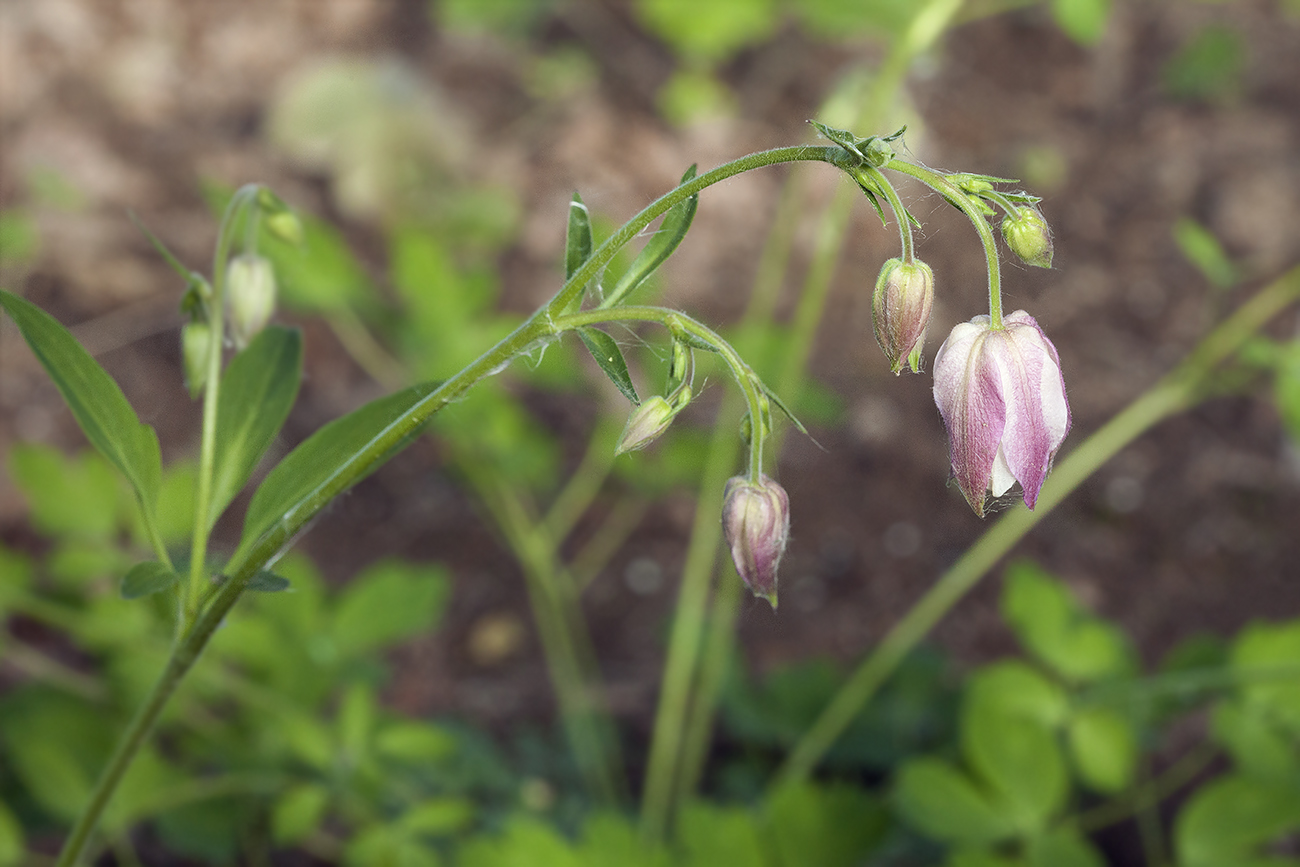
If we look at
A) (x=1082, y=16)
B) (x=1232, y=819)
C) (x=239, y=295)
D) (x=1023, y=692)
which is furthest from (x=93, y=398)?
(x=1082, y=16)

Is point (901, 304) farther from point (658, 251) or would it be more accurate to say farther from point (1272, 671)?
point (1272, 671)

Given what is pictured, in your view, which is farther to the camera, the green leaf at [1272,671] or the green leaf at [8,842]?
the green leaf at [1272,671]

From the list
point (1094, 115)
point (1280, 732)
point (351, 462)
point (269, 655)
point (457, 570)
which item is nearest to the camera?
point (351, 462)

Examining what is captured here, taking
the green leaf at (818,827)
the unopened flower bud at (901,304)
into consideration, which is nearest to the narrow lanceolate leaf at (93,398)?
the unopened flower bud at (901,304)

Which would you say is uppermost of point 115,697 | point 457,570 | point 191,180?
point 191,180

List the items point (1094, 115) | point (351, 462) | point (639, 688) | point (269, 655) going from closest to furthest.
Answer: point (351, 462) → point (269, 655) → point (639, 688) → point (1094, 115)

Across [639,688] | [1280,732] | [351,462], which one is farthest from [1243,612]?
[351,462]

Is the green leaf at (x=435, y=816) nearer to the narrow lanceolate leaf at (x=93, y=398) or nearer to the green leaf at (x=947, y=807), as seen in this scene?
the green leaf at (x=947, y=807)

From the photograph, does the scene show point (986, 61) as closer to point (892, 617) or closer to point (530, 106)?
point (530, 106)
